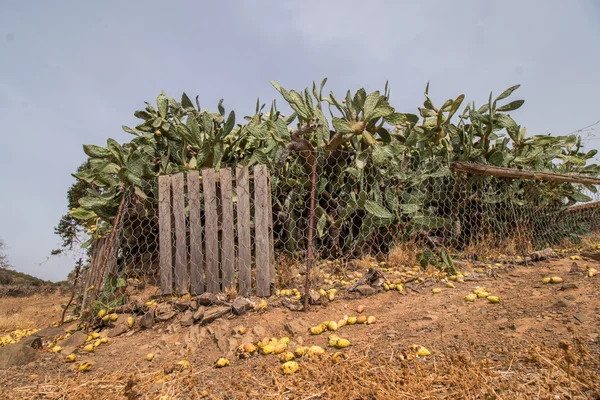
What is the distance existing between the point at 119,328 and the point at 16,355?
0.76 metres

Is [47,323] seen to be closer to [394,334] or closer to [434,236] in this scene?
[394,334]

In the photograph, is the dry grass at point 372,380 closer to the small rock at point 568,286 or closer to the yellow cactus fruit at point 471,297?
the yellow cactus fruit at point 471,297

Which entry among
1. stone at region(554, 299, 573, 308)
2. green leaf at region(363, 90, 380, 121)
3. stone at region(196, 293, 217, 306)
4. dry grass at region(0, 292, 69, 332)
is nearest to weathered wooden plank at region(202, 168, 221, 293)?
stone at region(196, 293, 217, 306)

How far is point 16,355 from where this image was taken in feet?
9.96

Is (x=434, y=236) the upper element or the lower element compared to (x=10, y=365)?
upper

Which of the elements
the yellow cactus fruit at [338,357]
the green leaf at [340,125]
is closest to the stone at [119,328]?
the yellow cactus fruit at [338,357]

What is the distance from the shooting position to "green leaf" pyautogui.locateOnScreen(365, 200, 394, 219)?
421cm

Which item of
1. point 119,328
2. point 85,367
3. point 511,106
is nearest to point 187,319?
point 119,328

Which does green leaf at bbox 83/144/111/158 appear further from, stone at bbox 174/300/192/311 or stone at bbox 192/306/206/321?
stone at bbox 192/306/206/321

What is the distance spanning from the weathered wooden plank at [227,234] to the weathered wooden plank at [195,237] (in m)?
0.25

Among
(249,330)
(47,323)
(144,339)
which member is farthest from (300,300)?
(47,323)

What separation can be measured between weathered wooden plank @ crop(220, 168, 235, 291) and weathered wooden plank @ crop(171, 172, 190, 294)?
0.42m

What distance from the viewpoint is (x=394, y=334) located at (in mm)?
2629

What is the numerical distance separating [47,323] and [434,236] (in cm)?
562
